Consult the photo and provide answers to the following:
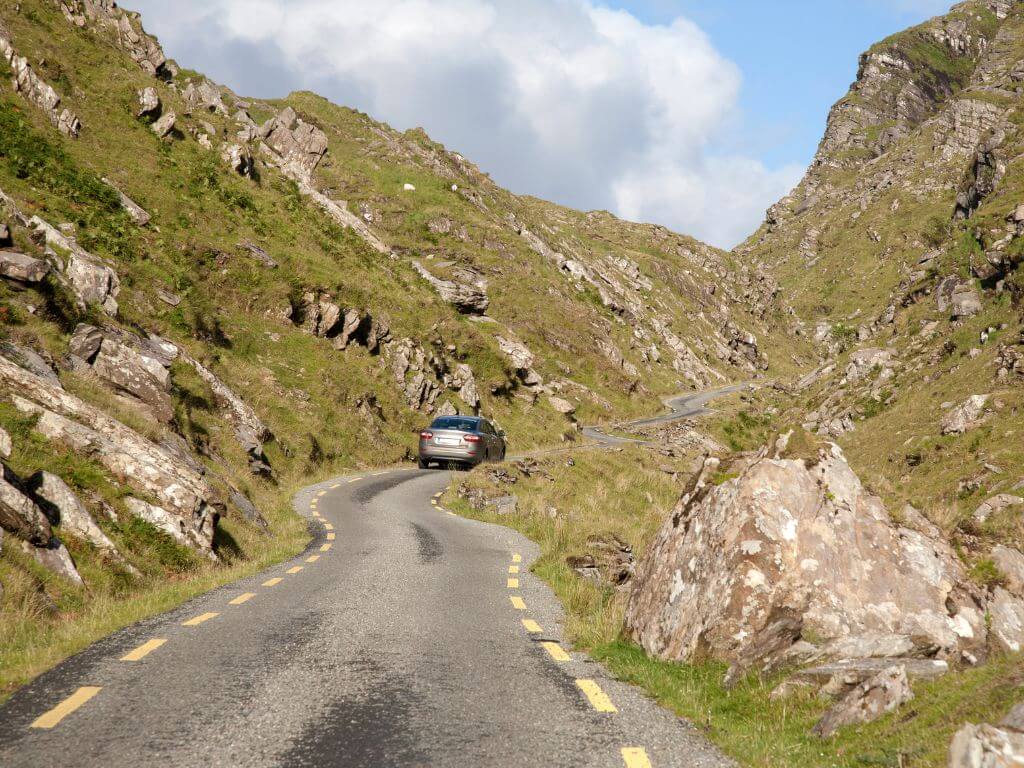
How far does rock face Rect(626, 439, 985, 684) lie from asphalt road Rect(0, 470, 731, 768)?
1.04 m

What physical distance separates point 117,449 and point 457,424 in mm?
16588

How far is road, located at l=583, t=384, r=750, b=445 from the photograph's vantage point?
4519 cm

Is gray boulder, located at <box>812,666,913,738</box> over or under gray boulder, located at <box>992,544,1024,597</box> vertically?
under

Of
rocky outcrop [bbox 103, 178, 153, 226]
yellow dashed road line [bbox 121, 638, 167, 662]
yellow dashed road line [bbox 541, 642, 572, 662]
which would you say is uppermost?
rocky outcrop [bbox 103, 178, 153, 226]

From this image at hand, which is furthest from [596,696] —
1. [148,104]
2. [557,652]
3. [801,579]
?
[148,104]

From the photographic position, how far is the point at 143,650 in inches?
254

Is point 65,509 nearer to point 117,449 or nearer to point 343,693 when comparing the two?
point 117,449

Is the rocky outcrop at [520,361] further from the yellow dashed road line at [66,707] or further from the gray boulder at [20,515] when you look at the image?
the yellow dashed road line at [66,707]

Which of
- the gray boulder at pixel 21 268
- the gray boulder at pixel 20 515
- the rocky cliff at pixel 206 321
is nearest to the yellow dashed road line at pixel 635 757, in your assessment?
the rocky cliff at pixel 206 321

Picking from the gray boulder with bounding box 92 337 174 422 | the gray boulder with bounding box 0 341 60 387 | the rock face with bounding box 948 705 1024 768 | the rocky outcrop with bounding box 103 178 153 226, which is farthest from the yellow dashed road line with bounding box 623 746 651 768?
the rocky outcrop with bounding box 103 178 153 226

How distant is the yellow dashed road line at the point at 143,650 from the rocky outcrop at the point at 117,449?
402 centimetres

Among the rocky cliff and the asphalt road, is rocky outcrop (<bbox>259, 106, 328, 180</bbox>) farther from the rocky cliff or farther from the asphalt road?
the asphalt road

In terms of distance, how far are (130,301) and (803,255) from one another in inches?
7458

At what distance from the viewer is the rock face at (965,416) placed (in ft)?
62.3
